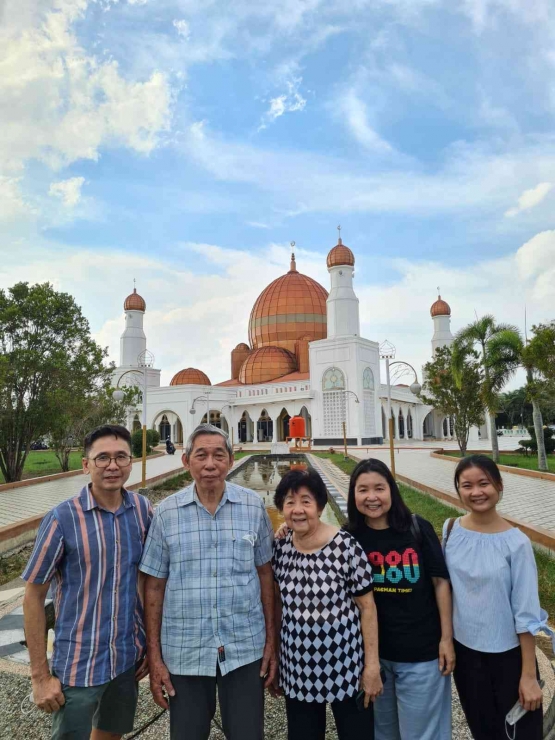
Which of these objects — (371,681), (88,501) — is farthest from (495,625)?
(88,501)

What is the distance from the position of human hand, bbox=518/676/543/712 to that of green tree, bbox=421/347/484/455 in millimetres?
17992

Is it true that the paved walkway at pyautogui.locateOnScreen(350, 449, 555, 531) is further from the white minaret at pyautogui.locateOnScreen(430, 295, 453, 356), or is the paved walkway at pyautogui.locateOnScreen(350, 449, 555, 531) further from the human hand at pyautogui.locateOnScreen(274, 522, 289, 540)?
the white minaret at pyautogui.locateOnScreen(430, 295, 453, 356)

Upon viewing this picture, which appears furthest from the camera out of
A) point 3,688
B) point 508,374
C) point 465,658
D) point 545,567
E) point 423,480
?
point 508,374

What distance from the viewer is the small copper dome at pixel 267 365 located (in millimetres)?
40094

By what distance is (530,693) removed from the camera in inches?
79.0

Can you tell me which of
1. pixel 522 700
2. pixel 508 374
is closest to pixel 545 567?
pixel 522 700

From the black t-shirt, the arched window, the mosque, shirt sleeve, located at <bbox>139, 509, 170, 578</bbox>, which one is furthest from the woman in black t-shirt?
the arched window

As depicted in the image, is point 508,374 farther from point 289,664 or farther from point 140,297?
point 140,297

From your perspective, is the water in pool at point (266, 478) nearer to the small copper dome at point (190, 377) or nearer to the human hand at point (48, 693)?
the human hand at point (48, 693)

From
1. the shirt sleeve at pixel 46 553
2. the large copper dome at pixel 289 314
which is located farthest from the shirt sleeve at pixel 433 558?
the large copper dome at pixel 289 314

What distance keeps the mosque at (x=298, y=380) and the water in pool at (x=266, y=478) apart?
10304 mm

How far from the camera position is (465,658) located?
2.15m

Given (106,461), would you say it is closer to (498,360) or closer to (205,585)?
(205,585)

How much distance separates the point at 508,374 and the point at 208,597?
1725 cm
